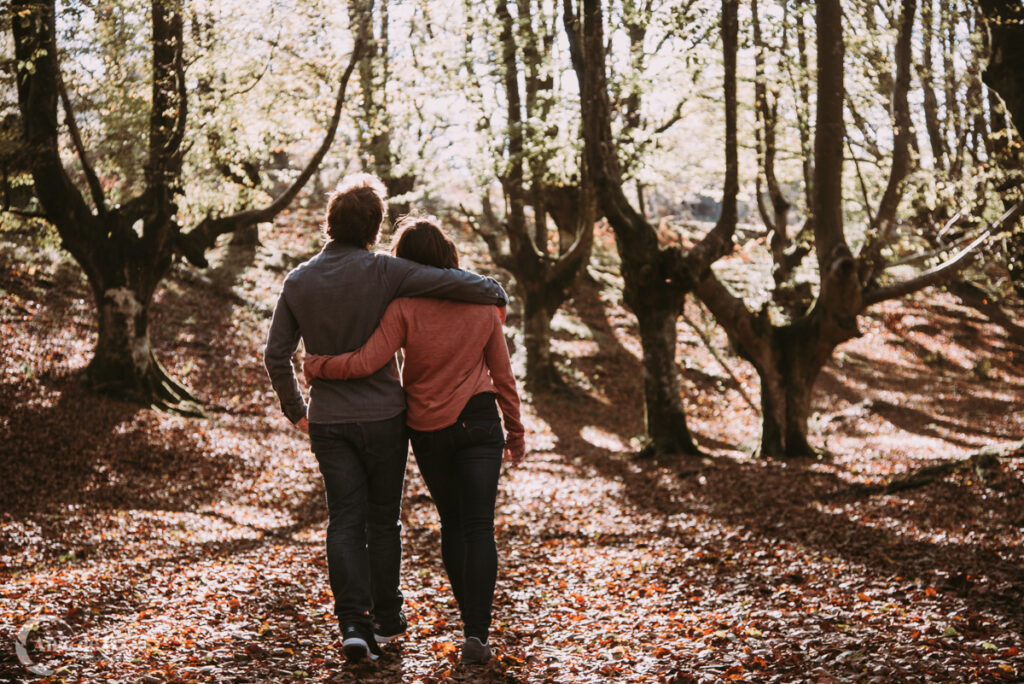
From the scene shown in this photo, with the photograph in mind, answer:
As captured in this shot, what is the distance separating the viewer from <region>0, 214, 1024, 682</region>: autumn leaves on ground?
4320mm

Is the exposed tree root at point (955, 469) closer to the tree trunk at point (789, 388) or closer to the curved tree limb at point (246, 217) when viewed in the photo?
the tree trunk at point (789, 388)

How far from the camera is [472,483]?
3912 mm

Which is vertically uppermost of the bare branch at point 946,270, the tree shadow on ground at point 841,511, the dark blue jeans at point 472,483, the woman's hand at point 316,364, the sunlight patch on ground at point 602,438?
the bare branch at point 946,270

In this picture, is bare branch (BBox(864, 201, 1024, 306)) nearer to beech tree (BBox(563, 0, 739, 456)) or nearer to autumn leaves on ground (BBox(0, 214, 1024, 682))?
beech tree (BBox(563, 0, 739, 456))

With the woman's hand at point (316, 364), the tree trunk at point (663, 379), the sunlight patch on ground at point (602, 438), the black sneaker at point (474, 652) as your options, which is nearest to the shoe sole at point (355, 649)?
the black sneaker at point (474, 652)

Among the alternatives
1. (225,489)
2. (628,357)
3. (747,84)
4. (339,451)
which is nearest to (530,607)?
(339,451)

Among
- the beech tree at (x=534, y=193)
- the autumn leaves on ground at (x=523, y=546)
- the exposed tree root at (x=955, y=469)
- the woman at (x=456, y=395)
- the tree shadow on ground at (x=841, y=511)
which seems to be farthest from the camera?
the beech tree at (x=534, y=193)

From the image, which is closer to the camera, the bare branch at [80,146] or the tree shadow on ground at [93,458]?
the tree shadow on ground at [93,458]

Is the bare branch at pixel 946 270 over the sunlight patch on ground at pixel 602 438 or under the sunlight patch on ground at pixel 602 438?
over

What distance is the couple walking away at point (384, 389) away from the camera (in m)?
3.84

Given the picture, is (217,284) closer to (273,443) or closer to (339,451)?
(273,443)

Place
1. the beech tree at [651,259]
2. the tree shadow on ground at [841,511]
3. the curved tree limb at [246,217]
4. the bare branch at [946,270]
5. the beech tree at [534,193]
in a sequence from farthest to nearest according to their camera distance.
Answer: the beech tree at [534,193] → the curved tree limb at [246,217] → the beech tree at [651,259] → the bare branch at [946,270] → the tree shadow on ground at [841,511]

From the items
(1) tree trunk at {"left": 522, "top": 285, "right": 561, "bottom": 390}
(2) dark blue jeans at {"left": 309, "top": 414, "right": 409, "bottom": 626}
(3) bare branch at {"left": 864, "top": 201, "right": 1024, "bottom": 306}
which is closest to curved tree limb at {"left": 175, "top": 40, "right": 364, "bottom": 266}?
(1) tree trunk at {"left": 522, "top": 285, "right": 561, "bottom": 390}

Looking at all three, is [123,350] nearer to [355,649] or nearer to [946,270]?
[355,649]
